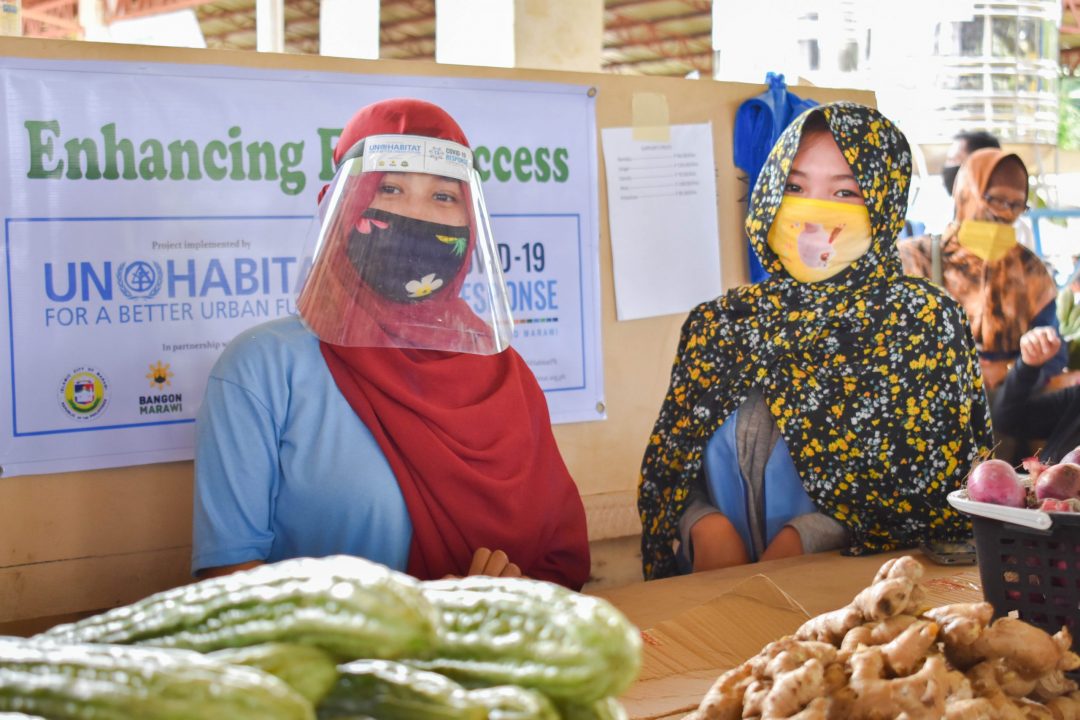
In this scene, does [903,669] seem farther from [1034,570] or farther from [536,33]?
[536,33]

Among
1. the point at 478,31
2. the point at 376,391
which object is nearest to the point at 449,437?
the point at 376,391

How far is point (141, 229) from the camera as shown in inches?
87.3

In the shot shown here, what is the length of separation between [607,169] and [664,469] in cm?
82

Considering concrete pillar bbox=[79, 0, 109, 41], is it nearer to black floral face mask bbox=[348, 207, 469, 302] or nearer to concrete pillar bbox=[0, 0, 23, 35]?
concrete pillar bbox=[0, 0, 23, 35]

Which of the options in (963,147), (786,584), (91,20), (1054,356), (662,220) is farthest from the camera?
(91,20)

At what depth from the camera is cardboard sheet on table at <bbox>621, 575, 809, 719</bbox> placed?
135 centimetres

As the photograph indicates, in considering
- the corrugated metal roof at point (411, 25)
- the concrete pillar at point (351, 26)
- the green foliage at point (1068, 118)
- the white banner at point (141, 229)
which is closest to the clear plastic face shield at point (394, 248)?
the white banner at point (141, 229)

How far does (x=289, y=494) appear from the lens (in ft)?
5.78

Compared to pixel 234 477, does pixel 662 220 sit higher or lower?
higher

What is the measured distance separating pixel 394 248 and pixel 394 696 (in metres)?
1.14

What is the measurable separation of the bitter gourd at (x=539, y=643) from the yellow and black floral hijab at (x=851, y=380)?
63.2 inches

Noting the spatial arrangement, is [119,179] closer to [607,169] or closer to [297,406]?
[297,406]

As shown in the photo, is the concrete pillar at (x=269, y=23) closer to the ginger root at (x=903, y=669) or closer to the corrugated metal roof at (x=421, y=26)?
the corrugated metal roof at (x=421, y=26)

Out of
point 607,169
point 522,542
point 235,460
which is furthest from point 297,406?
point 607,169
